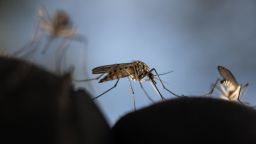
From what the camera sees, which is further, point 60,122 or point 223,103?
point 223,103

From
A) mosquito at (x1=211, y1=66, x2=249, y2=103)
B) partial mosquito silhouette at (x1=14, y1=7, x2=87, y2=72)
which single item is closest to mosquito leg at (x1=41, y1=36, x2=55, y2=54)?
partial mosquito silhouette at (x1=14, y1=7, x2=87, y2=72)

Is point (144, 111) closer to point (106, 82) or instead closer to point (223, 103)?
point (223, 103)

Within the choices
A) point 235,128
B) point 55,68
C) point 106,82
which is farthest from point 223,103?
point 106,82

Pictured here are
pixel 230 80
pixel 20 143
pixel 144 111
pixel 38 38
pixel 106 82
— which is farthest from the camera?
pixel 106 82

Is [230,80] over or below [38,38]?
below

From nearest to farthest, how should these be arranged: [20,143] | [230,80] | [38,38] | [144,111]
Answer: [20,143] → [38,38] → [144,111] → [230,80]

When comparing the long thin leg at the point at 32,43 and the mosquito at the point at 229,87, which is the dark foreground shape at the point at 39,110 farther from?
Result: the mosquito at the point at 229,87

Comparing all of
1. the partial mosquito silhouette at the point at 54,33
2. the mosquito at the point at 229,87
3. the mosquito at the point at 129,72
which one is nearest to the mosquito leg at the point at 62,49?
the partial mosquito silhouette at the point at 54,33
